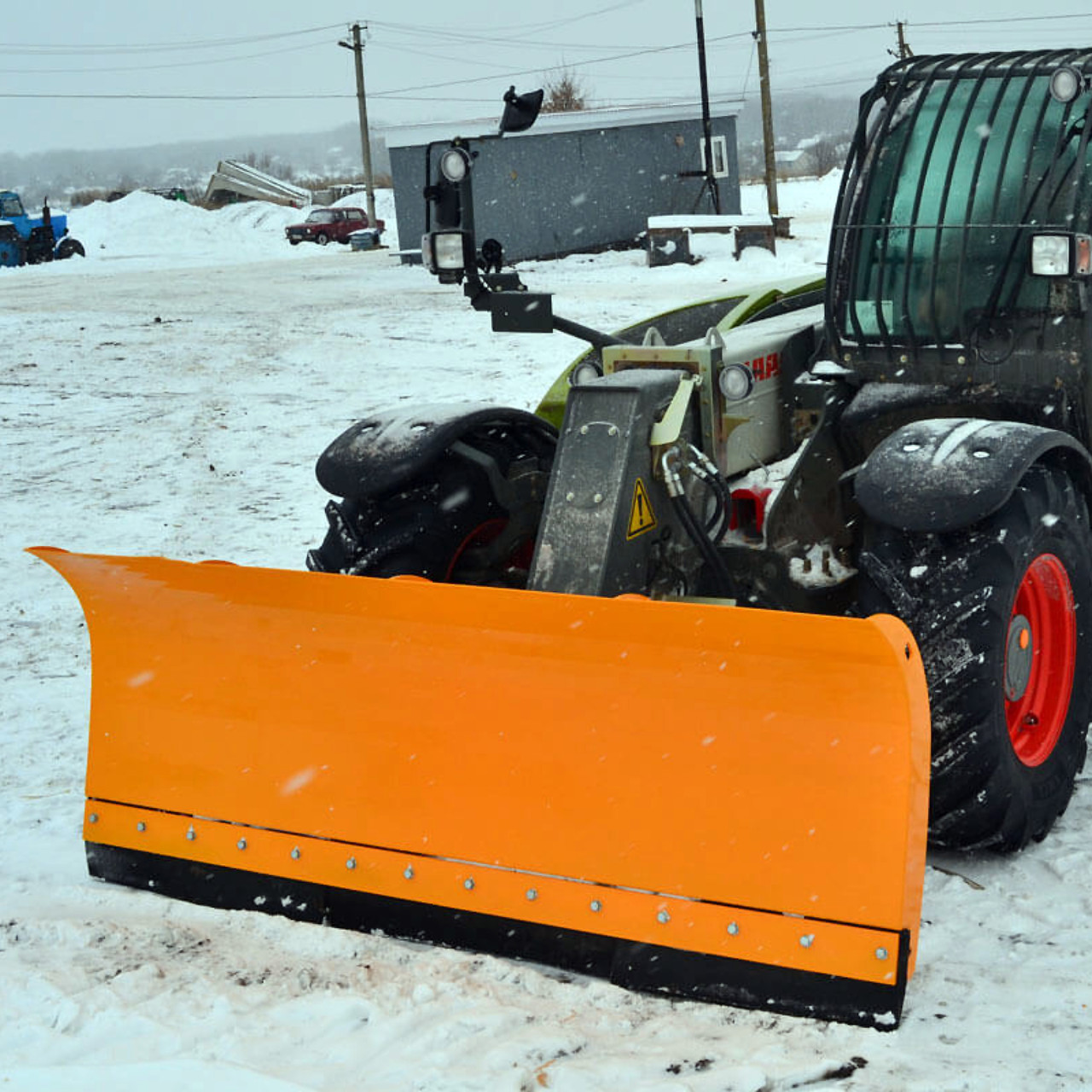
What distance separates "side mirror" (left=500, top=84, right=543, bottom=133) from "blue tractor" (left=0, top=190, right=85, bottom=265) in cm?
2896

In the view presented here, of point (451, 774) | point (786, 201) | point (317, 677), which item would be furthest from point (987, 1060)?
point (786, 201)

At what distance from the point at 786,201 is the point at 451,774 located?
127ft

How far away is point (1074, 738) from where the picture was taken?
4.01m

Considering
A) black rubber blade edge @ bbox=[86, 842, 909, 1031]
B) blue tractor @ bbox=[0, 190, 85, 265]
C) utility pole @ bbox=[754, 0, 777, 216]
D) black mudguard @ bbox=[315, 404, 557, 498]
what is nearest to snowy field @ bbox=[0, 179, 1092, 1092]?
black rubber blade edge @ bbox=[86, 842, 909, 1031]

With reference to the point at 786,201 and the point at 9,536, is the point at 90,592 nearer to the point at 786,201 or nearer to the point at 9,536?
the point at 9,536

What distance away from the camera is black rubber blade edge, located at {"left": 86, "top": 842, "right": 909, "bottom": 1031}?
9.90ft

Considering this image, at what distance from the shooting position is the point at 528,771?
336cm

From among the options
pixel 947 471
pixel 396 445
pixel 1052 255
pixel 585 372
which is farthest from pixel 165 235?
pixel 947 471

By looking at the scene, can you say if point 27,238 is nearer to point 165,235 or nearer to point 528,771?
point 165,235

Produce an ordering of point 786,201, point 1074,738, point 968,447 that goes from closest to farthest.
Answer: point 968,447 → point 1074,738 → point 786,201

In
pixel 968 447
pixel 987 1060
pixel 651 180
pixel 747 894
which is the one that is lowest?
pixel 987 1060

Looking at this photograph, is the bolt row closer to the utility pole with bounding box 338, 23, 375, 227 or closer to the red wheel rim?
the red wheel rim

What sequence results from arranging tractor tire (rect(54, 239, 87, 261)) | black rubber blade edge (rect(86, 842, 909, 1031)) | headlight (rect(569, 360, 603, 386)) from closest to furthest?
black rubber blade edge (rect(86, 842, 909, 1031)) < headlight (rect(569, 360, 603, 386)) < tractor tire (rect(54, 239, 87, 261))

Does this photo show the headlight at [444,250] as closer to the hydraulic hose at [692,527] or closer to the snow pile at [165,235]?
the hydraulic hose at [692,527]
